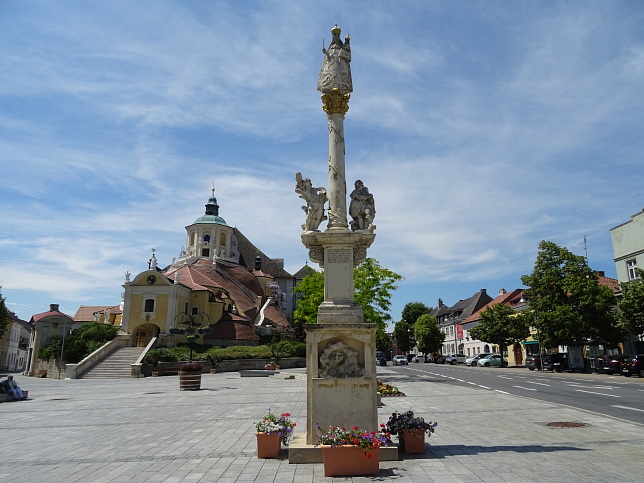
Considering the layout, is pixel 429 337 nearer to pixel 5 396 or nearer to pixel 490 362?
pixel 490 362

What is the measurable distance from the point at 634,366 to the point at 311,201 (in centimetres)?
2850

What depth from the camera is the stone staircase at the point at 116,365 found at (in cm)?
3669

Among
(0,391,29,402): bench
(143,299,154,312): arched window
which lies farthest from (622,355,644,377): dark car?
(143,299,154,312): arched window

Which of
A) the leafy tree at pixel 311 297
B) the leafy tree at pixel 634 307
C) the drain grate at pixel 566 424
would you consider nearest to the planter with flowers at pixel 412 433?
the drain grate at pixel 566 424

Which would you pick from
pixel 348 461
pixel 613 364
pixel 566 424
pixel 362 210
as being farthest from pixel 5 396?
pixel 613 364

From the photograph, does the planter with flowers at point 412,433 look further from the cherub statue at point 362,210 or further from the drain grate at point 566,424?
the drain grate at point 566,424

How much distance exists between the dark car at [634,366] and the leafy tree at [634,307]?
210 cm

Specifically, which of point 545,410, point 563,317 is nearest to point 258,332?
point 563,317

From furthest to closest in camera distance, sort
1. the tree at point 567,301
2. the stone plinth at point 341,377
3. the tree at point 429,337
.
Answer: the tree at point 429,337
the tree at point 567,301
the stone plinth at point 341,377

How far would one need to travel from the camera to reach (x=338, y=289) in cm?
875

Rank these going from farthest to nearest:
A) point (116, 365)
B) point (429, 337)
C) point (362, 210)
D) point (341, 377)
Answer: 1. point (429, 337)
2. point (116, 365)
3. point (362, 210)
4. point (341, 377)

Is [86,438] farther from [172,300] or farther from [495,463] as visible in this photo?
[172,300]

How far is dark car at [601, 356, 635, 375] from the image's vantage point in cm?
3125

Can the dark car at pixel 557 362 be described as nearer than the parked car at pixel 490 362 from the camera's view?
Yes
